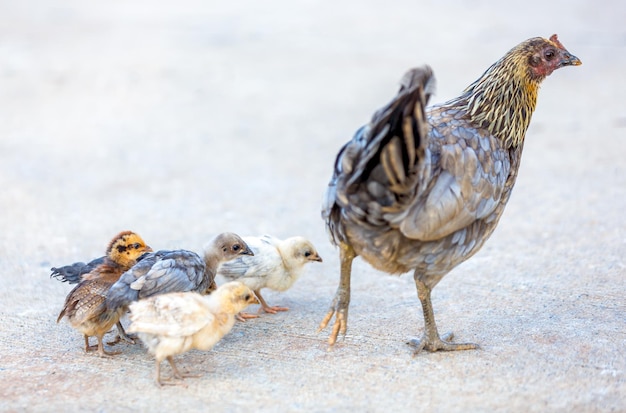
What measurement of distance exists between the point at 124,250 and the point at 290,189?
3.41 m

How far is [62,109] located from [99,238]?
390 cm

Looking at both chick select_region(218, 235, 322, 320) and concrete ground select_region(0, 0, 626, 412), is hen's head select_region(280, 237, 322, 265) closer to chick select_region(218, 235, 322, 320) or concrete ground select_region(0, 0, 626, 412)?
chick select_region(218, 235, 322, 320)

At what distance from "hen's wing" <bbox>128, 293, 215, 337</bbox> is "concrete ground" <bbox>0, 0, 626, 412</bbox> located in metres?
0.36

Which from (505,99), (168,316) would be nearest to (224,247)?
(168,316)

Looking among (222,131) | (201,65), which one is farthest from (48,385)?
(201,65)

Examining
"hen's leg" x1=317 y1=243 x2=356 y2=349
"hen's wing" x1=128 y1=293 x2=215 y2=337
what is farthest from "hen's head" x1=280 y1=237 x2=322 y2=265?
"hen's wing" x1=128 y1=293 x2=215 y2=337

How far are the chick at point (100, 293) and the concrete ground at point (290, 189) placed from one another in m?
0.22

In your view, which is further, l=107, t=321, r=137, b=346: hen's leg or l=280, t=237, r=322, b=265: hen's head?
l=280, t=237, r=322, b=265: hen's head

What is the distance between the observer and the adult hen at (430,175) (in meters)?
4.27

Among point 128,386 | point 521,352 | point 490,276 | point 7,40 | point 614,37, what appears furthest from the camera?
point 614,37

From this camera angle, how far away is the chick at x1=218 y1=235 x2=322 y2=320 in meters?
5.96

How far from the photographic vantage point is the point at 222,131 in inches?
403

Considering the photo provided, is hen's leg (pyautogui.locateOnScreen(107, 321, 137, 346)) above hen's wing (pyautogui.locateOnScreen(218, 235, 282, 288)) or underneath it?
underneath

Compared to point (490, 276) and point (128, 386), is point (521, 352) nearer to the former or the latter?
point (490, 276)
